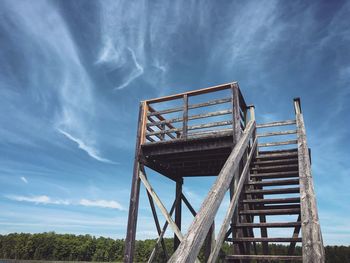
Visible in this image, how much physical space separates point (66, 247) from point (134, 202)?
262ft

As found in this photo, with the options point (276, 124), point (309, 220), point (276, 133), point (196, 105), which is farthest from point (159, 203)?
point (309, 220)

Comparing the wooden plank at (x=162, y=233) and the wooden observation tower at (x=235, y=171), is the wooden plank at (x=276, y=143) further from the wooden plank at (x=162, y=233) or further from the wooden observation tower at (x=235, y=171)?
the wooden plank at (x=162, y=233)

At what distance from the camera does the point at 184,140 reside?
283 inches

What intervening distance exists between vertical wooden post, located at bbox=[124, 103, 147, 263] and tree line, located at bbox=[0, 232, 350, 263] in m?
67.2

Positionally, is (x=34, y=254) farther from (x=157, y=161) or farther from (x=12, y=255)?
(x=157, y=161)

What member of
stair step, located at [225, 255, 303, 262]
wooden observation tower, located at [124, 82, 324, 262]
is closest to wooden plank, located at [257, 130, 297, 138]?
wooden observation tower, located at [124, 82, 324, 262]

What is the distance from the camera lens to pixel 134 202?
713cm

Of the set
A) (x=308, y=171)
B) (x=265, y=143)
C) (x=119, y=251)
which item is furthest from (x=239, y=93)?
(x=119, y=251)

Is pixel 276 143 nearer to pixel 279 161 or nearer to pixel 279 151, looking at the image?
pixel 279 151

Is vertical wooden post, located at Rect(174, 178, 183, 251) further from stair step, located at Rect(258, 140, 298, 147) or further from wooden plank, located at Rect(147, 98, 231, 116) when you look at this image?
stair step, located at Rect(258, 140, 298, 147)

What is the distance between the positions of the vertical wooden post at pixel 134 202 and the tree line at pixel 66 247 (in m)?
67.2

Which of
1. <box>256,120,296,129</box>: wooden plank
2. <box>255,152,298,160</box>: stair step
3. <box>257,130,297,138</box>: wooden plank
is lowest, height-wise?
<box>255,152,298,160</box>: stair step

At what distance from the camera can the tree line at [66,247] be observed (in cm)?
7331

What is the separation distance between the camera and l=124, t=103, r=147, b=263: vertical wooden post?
6711mm
